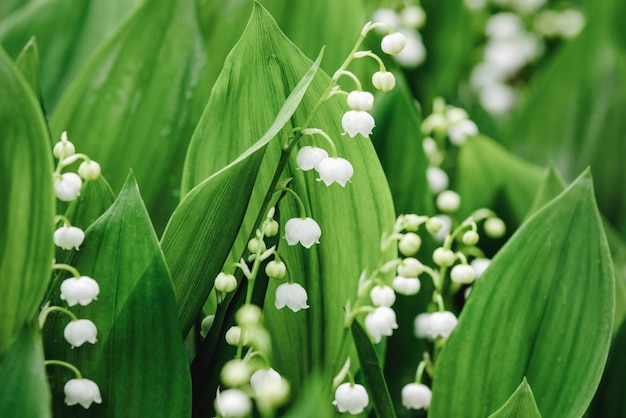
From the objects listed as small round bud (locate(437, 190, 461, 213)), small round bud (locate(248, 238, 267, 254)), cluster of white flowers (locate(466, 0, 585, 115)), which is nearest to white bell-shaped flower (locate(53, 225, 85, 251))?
small round bud (locate(248, 238, 267, 254))

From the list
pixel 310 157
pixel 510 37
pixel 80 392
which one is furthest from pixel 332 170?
pixel 510 37

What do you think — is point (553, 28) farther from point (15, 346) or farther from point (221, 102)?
point (15, 346)

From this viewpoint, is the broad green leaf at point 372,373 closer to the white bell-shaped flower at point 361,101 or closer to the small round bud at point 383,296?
the small round bud at point 383,296

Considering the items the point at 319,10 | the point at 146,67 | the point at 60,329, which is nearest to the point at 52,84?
the point at 146,67

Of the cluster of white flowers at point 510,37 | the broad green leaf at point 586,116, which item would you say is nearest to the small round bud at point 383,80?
the broad green leaf at point 586,116

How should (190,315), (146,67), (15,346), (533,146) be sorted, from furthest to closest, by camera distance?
(533,146) < (146,67) < (190,315) < (15,346)

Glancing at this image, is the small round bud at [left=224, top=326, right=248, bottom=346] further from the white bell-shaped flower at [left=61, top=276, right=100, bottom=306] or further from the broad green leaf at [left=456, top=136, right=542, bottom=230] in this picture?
the broad green leaf at [left=456, top=136, right=542, bottom=230]

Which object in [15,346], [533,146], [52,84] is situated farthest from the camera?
[533,146]
